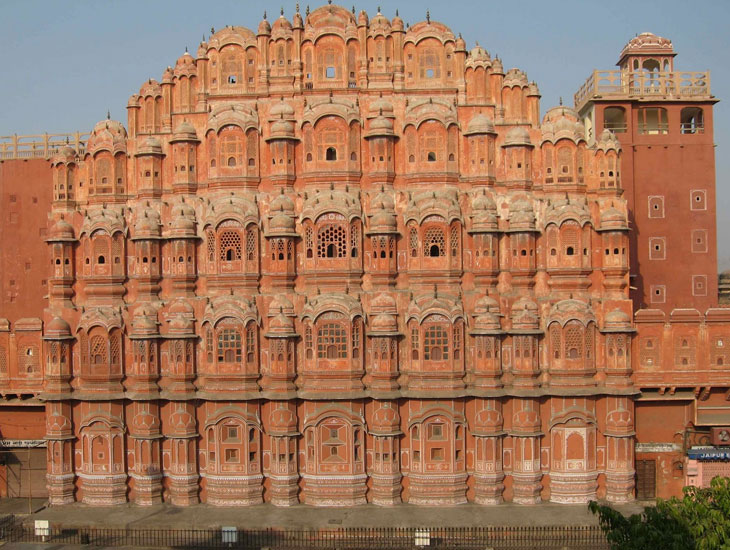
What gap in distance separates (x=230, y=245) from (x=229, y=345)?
442 cm

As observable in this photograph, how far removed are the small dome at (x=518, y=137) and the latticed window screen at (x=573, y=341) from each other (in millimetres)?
8341

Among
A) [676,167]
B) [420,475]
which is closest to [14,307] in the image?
[420,475]

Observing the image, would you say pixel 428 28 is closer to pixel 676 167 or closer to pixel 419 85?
pixel 419 85

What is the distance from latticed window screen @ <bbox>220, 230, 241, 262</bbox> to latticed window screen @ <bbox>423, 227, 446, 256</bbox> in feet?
27.1

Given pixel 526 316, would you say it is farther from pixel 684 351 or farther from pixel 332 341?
pixel 332 341

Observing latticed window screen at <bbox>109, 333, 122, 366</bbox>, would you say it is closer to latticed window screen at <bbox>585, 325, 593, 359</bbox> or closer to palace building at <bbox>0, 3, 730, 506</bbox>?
palace building at <bbox>0, 3, 730, 506</bbox>

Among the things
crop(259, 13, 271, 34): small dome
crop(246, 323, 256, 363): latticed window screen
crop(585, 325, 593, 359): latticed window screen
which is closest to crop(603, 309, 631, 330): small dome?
crop(585, 325, 593, 359): latticed window screen

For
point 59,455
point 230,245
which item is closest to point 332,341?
point 230,245

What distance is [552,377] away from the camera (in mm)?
34938

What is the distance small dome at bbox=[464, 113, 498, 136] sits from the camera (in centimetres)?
3550

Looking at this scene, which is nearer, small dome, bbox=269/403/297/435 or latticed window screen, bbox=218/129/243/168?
small dome, bbox=269/403/297/435

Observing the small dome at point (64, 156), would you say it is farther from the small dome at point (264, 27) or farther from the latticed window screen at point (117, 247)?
the small dome at point (264, 27)

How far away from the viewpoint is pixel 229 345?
1385 inches

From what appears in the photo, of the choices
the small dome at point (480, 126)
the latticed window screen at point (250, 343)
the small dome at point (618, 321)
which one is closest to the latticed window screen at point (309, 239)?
the latticed window screen at point (250, 343)
